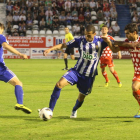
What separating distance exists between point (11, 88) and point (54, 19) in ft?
73.0

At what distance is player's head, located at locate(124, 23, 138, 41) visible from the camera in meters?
7.20

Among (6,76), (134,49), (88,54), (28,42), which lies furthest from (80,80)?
(28,42)

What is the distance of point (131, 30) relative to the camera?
23.8 feet

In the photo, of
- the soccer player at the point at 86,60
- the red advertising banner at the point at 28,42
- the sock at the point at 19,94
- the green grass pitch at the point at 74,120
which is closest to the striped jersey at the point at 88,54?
the soccer player at the point at 86,60

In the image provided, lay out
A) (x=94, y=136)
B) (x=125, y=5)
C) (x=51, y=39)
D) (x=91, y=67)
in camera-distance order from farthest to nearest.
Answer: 1. (x=125, y=5)
2. (x=51, y=39)
3. (x=91, y=67)
4. (x=94, y=136)

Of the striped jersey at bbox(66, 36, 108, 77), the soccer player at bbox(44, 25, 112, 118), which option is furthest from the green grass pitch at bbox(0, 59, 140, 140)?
the striped jersey at bbox(66, 36, 108, 77)

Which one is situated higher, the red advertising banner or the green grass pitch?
the green grass pitch

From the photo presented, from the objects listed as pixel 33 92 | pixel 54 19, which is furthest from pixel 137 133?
pixel 54 19

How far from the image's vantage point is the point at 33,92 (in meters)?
12.0

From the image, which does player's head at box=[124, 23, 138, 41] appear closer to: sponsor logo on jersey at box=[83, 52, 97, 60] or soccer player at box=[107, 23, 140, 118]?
soccer player at box=[107, 23, 140, 118]

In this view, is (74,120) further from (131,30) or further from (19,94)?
(131,30)

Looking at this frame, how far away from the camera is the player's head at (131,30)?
7203 mm

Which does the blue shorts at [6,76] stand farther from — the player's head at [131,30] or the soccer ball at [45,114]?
the player's head at [131,30]

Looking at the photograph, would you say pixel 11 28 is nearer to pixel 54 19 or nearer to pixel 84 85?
pixel 54 19
